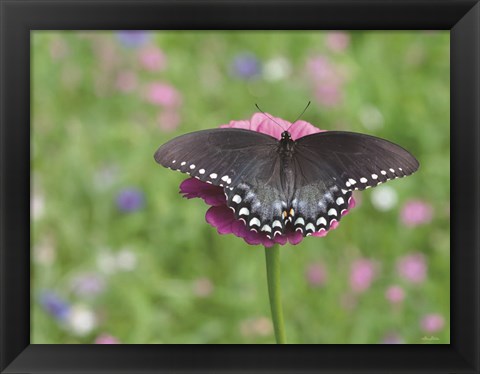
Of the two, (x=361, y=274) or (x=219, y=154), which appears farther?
(x=361, y=274)

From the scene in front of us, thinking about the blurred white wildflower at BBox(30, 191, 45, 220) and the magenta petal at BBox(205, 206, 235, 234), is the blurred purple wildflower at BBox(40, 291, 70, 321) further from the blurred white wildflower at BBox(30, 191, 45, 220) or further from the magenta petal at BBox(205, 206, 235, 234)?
the magenta petal at BBox(205, 206, 235, 234)

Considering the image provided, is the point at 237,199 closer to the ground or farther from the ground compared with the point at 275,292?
farther from the ground

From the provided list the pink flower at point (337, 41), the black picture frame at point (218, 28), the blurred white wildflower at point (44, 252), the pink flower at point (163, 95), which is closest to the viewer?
the black picture frame at point (218, 28)

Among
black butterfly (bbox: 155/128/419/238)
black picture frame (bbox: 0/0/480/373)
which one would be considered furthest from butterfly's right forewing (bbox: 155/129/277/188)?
black picture frame (bbox: 0/0/480/373)

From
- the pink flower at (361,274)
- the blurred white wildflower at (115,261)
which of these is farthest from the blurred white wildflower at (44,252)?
the pink flower at (361,274)

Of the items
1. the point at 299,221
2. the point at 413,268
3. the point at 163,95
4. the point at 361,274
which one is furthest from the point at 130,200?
the point at 299,221

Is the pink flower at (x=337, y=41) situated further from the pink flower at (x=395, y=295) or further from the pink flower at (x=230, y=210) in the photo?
the pink flower at (x=230, y=210)

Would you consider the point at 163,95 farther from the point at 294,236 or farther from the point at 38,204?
the point at 294,236

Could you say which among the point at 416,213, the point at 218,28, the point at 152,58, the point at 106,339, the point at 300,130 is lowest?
the point at 106,339
